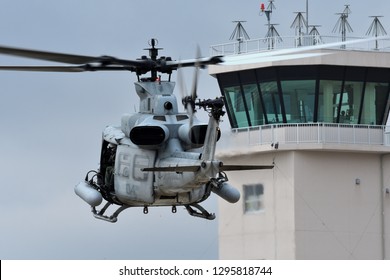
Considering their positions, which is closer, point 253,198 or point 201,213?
point 201,213

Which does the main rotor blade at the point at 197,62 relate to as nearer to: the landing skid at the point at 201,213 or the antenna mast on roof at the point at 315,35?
the landing skid at the point at 201,213

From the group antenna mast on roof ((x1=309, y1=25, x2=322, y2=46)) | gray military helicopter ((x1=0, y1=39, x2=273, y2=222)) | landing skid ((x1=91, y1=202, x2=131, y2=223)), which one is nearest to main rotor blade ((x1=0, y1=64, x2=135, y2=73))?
gray military helicopter ((x1=0, y1=39, x2=273, y2=222))

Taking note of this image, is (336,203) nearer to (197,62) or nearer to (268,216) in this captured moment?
(268,216)

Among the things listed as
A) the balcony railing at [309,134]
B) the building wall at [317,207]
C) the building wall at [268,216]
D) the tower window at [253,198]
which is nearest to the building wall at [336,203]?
the building wall at [317,207]

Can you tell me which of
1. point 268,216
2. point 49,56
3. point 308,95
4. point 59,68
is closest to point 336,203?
point 268,216

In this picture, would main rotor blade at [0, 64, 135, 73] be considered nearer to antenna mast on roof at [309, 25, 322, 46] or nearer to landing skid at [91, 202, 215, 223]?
landing skid at [91, 202, 215, 223]

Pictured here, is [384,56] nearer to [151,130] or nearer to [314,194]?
[314,194]

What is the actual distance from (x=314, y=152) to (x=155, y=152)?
25828mm

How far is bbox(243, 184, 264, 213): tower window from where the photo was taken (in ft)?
295

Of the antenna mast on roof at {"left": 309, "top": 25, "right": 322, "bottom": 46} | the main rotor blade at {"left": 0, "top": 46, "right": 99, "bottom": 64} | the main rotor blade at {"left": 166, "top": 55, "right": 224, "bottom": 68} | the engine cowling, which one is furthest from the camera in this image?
the antenna mast on roof at {"left": 309, "top": 25, "right": 322, "bottom": 46}

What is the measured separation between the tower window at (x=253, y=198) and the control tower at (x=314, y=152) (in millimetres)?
41

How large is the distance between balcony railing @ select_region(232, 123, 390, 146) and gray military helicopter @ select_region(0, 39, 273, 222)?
2239cm

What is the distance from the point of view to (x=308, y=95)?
89.4 metres

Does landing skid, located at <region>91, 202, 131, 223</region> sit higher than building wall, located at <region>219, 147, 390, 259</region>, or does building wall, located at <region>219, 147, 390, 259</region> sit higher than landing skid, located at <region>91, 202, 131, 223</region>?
building wall, located at <region>219, 147, 390, 259</region>
